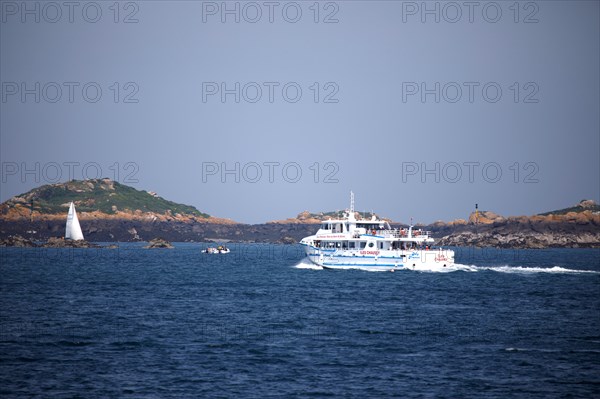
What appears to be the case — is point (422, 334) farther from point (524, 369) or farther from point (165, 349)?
point (165, 349)

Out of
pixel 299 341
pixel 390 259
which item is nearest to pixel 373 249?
pixel 390 259

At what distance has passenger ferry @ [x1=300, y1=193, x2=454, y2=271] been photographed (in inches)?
4126

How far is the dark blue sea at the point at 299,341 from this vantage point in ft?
114

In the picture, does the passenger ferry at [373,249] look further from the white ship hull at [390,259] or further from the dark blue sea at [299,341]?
the dark blue sea at [299,341]

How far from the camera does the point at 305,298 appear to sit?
236ft

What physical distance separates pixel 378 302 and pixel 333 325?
15.7 metres

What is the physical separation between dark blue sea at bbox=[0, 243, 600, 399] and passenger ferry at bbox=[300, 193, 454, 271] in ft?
60.4

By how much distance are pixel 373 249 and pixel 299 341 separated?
60.1 meters

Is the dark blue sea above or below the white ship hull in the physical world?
below

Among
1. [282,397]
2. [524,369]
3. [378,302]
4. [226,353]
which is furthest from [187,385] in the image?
[378,302]

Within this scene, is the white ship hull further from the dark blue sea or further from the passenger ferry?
the dark blue sea

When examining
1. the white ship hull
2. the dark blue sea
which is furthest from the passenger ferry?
the dark blue sea

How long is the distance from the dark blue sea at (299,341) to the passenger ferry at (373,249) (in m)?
18.4

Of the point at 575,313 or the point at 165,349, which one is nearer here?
the point at 165,349
